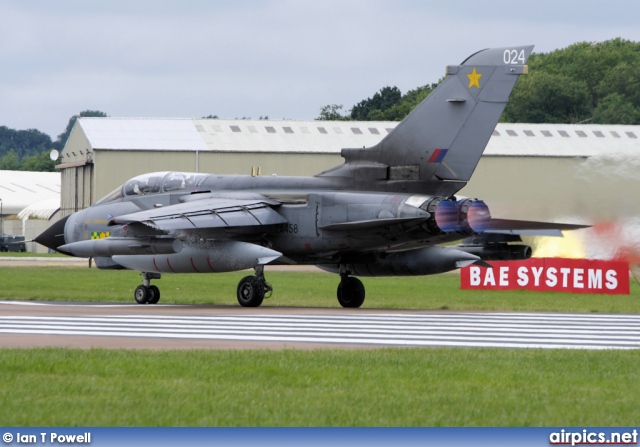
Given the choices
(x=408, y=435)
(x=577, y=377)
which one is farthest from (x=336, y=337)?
(x=408, y=435)

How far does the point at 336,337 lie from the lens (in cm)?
1634

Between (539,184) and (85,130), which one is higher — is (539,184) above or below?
below

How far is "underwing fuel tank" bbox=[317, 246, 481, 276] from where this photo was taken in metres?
24.7

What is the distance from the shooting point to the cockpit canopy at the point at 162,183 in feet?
86.6

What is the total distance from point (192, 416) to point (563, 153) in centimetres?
5682

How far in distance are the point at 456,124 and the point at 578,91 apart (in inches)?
3340

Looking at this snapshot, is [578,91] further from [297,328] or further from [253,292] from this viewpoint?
[297,328]

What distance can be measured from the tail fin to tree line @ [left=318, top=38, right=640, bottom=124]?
74.5 metres

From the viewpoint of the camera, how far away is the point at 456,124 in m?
23.1

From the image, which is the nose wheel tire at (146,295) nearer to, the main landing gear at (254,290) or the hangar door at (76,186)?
the main landing gear at (254,290)

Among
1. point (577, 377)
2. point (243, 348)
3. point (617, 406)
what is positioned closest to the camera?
point (617, 406)

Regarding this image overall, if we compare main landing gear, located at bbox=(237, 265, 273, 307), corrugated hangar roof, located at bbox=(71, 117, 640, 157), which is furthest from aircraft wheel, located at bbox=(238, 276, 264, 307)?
corrugated hangar roof, located at bbox=(71, 117, 640, 157)

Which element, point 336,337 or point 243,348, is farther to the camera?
point 336,337

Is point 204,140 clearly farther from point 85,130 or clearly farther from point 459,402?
point 459,402
